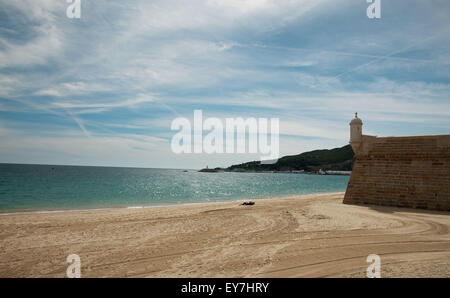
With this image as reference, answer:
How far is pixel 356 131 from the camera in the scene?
16.7 m

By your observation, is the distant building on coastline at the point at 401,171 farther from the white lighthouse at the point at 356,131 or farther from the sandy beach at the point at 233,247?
the sandy beach at the point at 233,247

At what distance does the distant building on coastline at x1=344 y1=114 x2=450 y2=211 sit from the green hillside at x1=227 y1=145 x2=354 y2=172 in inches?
4899

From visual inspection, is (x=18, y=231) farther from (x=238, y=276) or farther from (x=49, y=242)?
(x=238, y=276)

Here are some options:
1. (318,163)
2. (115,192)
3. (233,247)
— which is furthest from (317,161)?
(233,247)

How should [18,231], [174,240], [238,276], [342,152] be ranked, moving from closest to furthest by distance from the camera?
[238,276] → [174,240] → [18,231] → [342,152]

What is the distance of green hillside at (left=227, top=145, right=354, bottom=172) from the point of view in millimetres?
132875

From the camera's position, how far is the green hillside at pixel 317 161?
132875mm

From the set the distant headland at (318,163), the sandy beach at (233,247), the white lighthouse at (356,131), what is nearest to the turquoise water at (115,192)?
the sandy beach at (233,247)

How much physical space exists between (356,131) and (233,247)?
44.2 ft

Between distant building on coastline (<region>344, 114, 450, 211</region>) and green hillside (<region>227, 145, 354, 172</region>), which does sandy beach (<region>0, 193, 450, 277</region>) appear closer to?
distant building on coastline (<region>344, 114, 450, 211</region>)
